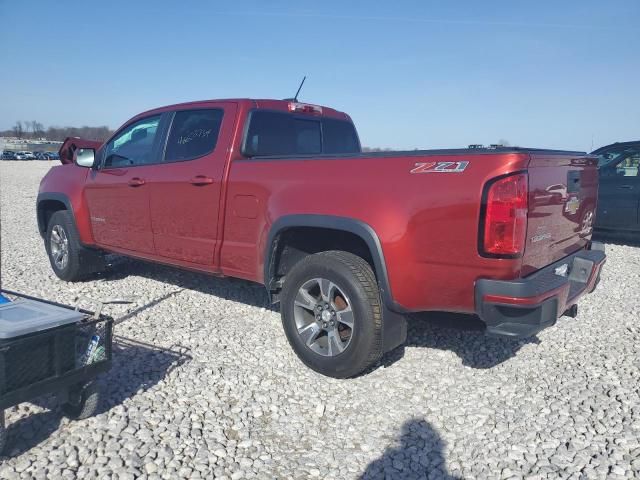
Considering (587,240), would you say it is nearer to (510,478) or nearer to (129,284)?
(510,478)

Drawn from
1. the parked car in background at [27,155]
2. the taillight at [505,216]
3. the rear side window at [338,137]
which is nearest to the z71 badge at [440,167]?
the taillight at [505,216]

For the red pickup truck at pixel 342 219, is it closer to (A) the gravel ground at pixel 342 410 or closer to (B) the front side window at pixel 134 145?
(B) the front side window at pixel 134 145

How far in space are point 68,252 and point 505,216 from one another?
4852 mm

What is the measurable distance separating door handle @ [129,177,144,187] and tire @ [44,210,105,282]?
124 cm

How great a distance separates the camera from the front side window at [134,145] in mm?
4867

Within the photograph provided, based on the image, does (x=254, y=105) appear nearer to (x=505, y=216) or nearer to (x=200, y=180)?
(x=200, y=180)

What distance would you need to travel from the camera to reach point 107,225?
5.22 meters

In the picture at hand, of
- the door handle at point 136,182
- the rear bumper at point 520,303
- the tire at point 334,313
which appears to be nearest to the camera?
the rear bumper at point 520,303

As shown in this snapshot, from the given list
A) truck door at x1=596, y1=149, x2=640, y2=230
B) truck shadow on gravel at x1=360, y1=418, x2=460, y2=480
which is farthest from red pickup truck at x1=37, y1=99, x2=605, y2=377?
truck door at x1=596, y1=149, x2=640, y2=230

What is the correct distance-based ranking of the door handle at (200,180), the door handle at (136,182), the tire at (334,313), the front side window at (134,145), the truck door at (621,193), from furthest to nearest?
the truck door at (621,193), the front side window at (134,145), the door handle at (136,182), the door handle at (200,180), the tire at (334,313)

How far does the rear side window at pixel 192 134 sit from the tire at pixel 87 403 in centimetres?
209

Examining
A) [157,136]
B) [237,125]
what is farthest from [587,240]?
[157,136]

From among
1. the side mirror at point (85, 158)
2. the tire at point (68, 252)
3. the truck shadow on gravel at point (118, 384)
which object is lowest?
the truck shadow on gravel at point (118, 384)

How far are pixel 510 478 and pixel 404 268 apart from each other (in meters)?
1.22
